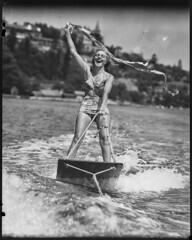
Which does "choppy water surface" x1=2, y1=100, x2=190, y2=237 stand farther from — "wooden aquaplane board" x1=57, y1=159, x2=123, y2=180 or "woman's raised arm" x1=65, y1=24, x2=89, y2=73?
"woman's raised arm" x1=65, y1=24, x2=89, y2=73

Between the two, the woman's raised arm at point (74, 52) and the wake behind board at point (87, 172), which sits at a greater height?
the woman's raised arm at point (74, 52)

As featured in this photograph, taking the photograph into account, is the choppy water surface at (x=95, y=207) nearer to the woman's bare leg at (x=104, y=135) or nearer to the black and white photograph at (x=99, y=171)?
the black and white photograph at (x=99, y=171)

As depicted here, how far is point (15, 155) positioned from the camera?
1251cm

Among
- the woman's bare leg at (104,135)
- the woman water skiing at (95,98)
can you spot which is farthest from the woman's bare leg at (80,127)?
the woman's bare leg at (104,135)

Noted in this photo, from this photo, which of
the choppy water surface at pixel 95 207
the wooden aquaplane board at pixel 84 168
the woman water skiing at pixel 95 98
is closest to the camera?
the choppy water surface at pixel 95 207

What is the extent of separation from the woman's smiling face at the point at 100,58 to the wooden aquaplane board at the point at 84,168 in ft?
6.84

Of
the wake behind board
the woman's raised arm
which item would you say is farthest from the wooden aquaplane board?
the woman's raised arm

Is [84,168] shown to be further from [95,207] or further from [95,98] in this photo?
[95,98]

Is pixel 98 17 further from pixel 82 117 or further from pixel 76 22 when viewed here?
pixel 82 117

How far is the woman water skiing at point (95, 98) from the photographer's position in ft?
27.2

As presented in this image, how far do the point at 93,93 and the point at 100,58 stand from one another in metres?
0.74

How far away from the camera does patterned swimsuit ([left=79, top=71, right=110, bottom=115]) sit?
8320 millimetres

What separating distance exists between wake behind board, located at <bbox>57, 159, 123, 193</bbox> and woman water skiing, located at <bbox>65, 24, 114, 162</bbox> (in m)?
0.54

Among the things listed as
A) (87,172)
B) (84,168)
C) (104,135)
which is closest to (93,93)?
(104,135)
